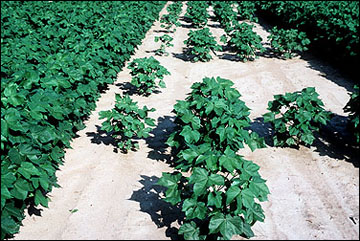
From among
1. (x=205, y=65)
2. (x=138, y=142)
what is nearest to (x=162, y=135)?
(x=138, y=142)

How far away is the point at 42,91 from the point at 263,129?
12.8ft

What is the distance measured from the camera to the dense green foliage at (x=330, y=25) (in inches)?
339

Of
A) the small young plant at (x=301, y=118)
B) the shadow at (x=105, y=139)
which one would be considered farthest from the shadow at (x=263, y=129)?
the shadow at (x=105, y=139)

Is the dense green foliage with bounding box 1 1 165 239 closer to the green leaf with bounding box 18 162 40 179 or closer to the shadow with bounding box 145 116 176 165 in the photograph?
the green leaf with bounding box 18 162 40 179

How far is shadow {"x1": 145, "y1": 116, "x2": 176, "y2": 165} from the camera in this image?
203 inches

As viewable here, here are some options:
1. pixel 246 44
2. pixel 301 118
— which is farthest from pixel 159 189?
pixel 246 44

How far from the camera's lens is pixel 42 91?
4.15 meters

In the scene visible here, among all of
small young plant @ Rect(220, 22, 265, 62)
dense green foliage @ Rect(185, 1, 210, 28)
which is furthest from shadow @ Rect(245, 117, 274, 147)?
dense green foliage @ Rect(185, 1, 210, 28)

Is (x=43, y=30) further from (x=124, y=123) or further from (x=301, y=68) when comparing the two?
(x=301, y=68)

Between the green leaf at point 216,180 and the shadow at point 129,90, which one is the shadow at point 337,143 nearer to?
the green leaf at point 216,180

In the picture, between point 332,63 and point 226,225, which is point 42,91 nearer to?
point 226,225

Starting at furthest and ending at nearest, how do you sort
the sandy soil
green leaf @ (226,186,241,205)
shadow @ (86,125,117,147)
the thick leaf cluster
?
the thick leaf cluster, shadow @ (86,125,117,147), the sandy soil, green leaf @ (226,186,241,205)

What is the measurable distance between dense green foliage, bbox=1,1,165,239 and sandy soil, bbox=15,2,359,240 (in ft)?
1.15

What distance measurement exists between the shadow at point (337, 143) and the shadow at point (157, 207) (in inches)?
107
